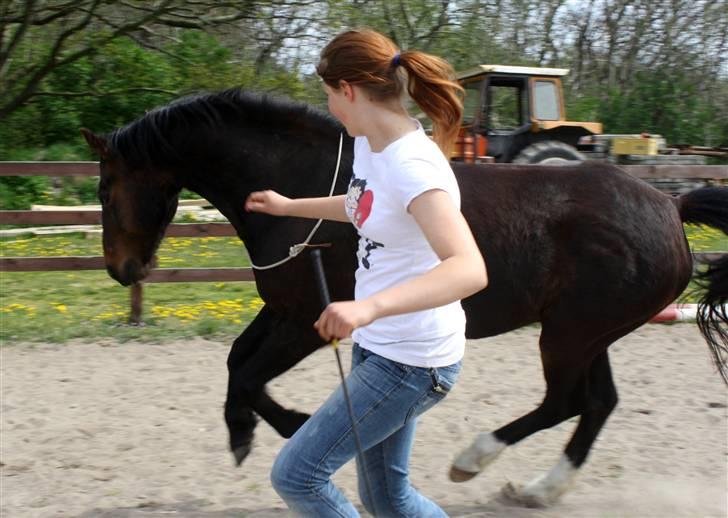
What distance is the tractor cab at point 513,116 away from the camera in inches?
476

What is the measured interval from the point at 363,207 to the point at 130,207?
193 cm

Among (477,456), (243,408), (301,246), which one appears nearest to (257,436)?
(243,408)

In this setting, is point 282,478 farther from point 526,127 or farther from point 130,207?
point 526,127

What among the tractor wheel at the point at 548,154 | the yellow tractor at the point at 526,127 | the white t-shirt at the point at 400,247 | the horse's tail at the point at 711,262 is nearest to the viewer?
the white t-shirt at the point at 400,247

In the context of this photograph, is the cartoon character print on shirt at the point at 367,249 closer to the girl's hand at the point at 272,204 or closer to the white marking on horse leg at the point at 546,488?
the girl's hand at the point at 272,204

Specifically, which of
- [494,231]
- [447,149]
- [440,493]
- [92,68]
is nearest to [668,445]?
[440,493]

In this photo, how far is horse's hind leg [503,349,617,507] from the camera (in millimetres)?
3373

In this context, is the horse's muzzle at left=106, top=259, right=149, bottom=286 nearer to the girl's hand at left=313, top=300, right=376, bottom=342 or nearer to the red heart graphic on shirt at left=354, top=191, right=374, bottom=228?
the red heart graphic on shirt at left=354, top=191, right=374, bottom=228

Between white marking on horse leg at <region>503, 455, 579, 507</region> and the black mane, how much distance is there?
5.49 feet

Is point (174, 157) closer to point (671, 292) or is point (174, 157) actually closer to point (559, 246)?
point (559, 246)

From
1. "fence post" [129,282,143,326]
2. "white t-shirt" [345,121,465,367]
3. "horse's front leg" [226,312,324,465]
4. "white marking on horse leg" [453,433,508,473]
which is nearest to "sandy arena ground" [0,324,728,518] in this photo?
"white marking on horse leg" [453,433,508,473]

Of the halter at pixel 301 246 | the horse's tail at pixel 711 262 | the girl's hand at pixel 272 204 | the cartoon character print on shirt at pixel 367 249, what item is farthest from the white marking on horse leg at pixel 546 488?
the cartoon character print on shirt at pixel 367 249

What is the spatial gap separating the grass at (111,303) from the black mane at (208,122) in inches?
92.4

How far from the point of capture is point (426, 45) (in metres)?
20.5
